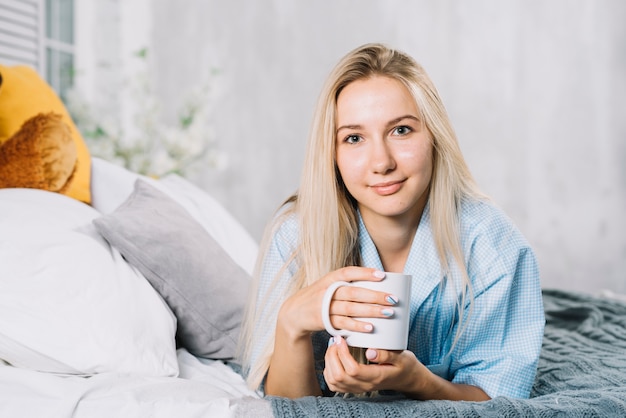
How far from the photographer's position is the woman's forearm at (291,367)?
1206 mm

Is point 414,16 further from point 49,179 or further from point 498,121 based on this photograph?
point 49,179

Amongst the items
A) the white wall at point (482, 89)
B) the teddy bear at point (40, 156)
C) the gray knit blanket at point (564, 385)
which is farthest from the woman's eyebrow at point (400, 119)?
the white wall at point (482, 89)

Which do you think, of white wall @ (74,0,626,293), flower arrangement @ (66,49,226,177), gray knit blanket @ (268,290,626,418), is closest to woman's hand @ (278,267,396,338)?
gray knit blanket @ (268,290,626,418)

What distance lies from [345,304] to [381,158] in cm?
36

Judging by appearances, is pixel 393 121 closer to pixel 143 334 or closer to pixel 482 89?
pixel 143 334

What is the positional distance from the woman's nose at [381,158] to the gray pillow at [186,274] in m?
0.53

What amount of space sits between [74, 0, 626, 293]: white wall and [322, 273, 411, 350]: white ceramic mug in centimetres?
321

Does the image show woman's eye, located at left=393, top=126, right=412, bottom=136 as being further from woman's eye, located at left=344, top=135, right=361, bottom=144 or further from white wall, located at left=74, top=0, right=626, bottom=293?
white wall, located at left=74, top=0, right=626, bottom=293

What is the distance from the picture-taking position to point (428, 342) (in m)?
1.43

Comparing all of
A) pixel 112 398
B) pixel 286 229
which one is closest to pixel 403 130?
pixel 286 229

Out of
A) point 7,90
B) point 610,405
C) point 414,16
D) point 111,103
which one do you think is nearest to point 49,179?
point 7,90

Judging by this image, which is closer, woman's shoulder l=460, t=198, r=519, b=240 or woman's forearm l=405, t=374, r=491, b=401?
woman's forearm l=405, t=374, r=491, b=401

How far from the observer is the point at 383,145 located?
51.0 inches

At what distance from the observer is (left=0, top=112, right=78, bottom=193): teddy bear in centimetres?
177
